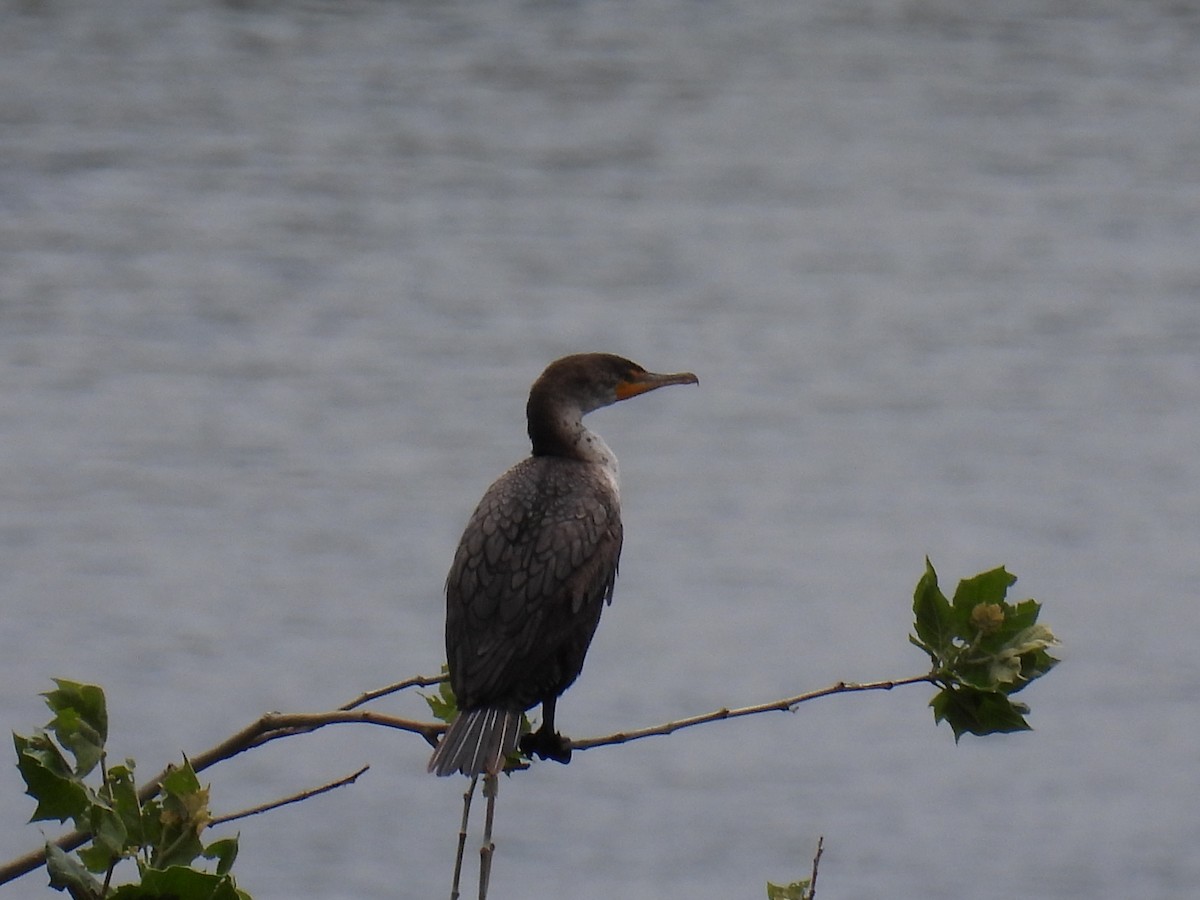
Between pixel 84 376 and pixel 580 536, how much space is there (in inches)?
311

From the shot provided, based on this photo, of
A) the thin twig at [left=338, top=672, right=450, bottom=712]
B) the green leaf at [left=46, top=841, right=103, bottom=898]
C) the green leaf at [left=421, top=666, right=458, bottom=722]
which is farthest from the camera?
the green leaf at [left=421, top=666, right=458, bottom=722]

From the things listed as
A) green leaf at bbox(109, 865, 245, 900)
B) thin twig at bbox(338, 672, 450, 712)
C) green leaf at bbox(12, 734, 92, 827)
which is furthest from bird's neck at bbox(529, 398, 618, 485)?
green leaf at bbox(109, 865, 245, 900)

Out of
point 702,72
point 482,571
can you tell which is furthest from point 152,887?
point 702,72

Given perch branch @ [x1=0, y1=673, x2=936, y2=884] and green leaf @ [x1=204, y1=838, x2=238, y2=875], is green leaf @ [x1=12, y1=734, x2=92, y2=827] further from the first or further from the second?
green leaf @ [x1=204, y1=838, x2=238, y2=875]

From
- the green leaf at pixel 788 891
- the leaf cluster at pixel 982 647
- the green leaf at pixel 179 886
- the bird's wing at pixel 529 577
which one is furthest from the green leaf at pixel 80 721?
the bird's wing at pixel 529 577

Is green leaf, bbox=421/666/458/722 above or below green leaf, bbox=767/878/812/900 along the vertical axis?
below

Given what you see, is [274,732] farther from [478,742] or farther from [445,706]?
Answer: [445,706]

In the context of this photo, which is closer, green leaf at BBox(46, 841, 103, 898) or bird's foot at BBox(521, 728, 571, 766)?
green leaf at BBox(46, 841, 103, 898)

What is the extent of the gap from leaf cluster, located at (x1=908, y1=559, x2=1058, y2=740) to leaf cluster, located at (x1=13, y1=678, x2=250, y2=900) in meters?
0.99

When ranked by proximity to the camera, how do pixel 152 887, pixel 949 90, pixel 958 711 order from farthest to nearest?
pixel 949 90 → pixel 958 711 → pixel 152 887

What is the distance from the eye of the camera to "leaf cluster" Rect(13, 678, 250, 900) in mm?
2252

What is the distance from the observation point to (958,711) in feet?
9.32

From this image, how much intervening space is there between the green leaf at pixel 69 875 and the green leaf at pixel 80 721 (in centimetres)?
11

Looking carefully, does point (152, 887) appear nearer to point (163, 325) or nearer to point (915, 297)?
point (163, 325)
